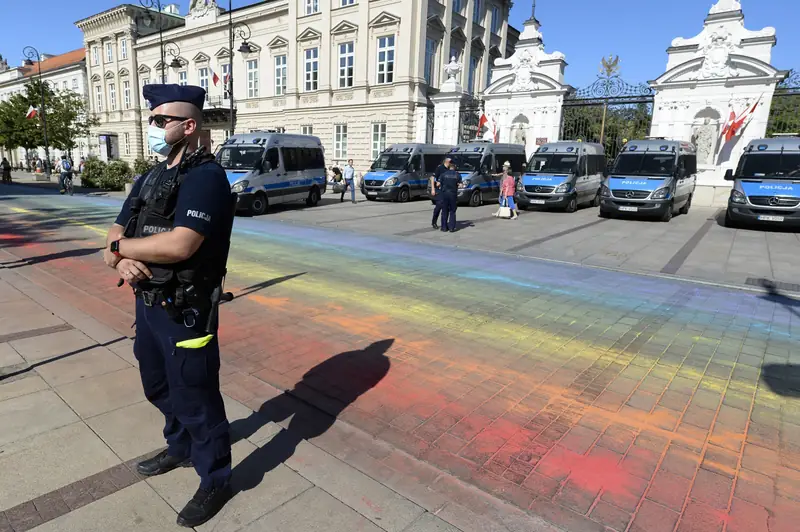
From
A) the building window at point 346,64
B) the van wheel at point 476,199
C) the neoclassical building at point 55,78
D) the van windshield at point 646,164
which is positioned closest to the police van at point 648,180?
the van windshield at point 646,164

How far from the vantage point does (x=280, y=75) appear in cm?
3416

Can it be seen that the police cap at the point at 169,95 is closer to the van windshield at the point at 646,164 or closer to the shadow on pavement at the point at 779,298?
the shadow on pavement at the point at 779,298

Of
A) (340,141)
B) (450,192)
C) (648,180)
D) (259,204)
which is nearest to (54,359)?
(450,192)

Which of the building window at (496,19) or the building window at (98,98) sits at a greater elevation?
the building window at (496,19)

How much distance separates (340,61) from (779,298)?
2900 centimetres

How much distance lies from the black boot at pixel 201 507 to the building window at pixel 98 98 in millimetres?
59290

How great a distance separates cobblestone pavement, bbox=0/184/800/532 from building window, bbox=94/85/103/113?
169ft

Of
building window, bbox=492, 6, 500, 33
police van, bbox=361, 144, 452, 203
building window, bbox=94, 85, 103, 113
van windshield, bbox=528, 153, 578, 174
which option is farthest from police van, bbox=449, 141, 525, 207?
building window, bbox=94, 85, 103, 113

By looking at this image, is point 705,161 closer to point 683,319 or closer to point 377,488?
point 683,319

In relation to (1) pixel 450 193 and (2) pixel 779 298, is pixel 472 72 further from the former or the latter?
(2) pixel 779 298

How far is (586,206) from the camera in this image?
2000cm

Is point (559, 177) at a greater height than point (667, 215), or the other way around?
point (559, 177)

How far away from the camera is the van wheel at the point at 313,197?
18.7 meters

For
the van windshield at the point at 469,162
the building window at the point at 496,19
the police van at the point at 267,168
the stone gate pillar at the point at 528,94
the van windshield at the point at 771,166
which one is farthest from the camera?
the building window at the point at 496,19
